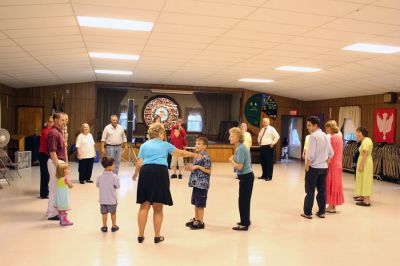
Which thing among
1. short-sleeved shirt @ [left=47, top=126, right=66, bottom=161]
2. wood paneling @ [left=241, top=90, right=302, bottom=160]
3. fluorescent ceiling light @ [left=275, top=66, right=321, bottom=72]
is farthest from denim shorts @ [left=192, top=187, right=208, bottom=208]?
wood paneling @ [left=241, top=90, right=302, bottom=160]

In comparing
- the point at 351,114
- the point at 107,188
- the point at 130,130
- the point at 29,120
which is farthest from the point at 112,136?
the point at 351,114

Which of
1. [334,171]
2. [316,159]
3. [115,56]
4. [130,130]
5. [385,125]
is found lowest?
[334,171]

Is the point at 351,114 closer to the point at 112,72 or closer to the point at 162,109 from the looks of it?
the point at 162,109

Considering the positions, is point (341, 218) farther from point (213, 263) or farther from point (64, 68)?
point (64, 68)

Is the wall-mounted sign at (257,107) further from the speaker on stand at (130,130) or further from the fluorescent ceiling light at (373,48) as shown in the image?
the fluorescent ceiling light at (373,48)

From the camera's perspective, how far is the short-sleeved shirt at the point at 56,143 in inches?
183

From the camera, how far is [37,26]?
498 centimetres

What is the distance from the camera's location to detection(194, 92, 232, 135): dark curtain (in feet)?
51.2

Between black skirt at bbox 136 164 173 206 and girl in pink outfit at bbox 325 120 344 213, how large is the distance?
2990 mm

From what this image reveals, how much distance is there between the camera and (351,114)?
12.0 metres

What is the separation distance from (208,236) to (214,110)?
37.8 ft

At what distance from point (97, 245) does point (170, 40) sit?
3.38 metres

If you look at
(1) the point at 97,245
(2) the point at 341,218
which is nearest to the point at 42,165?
(1) the point at 97,245

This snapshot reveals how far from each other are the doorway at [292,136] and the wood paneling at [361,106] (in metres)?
0.94
